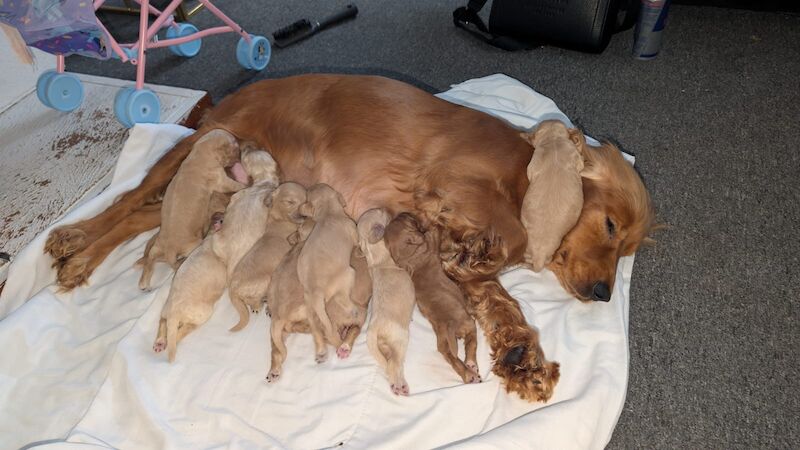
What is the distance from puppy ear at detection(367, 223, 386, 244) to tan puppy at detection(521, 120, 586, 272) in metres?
0.44

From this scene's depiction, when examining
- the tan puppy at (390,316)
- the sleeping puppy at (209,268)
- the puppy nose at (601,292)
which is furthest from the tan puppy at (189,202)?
the puppy nose at (601,292)

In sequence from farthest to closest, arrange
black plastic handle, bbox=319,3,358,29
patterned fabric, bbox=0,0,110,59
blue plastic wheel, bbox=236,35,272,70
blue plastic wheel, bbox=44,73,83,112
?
black plastic handle, bbox=319,3,358,29 < blue plastic wheel, bbox=236,35,272,70 < blue plastic wheel, bbox=44,73,83,112 < patterned fabric, bbox=0,0,110,59

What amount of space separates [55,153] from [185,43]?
125 centimetres

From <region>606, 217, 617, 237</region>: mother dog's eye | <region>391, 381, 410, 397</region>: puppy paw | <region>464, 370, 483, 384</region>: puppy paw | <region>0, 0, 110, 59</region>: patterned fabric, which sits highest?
<region>0, 0, 110, 59</region>: patterned fabric

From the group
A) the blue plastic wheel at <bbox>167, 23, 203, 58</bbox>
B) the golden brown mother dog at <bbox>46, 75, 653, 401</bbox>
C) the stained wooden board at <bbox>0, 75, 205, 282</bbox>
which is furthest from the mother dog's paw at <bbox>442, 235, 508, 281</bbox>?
the blue plastic wheel at <bbox>167, 23, 203, 58</bbox>

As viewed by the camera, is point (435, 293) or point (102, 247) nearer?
point (435, 293)

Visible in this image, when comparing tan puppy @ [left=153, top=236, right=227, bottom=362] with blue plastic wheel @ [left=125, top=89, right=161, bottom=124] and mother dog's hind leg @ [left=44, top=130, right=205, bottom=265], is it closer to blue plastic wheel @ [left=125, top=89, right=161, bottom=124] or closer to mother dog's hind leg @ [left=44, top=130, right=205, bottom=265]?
mother dog's hind leg @ [left=44, top=130, right=205, bottom=265]

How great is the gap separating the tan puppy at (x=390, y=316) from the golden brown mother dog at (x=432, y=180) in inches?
10.5

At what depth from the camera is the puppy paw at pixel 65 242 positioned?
77.5 inches

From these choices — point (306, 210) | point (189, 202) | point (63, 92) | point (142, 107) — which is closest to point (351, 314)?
point (306, 210)

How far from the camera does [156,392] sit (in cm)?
166

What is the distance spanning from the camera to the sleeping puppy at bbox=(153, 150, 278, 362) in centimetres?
171

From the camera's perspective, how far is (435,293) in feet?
5.66

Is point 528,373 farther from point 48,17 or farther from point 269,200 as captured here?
point 48,17
